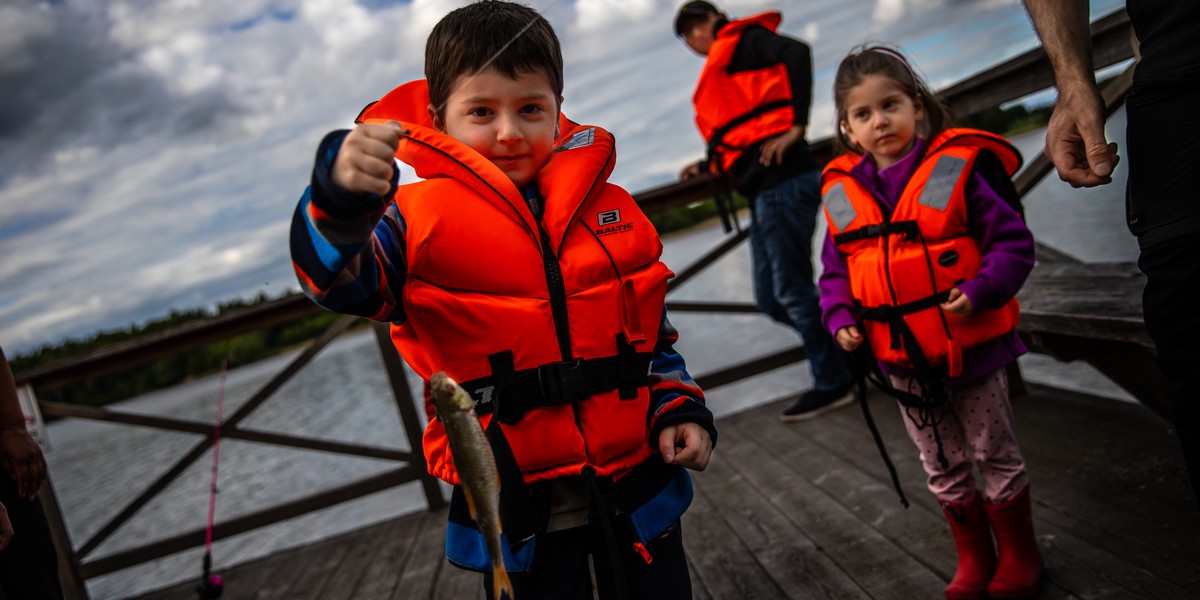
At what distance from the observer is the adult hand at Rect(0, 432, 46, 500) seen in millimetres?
2156

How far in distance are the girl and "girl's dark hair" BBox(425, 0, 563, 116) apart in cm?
115

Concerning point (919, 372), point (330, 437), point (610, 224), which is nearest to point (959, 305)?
point (919, 372)

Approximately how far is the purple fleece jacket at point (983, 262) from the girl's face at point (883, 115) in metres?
0.05

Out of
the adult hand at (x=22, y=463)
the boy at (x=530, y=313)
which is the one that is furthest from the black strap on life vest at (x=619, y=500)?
the adult hand at (x=22, y=463)

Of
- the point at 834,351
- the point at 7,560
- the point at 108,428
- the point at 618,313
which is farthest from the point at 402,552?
the point at 108,428

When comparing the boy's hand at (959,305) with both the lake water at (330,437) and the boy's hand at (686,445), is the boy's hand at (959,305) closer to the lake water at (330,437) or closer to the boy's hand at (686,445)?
the boy's hand at (686,445)

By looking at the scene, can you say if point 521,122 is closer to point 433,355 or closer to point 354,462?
point 433,355

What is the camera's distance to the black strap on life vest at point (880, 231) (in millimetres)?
2213

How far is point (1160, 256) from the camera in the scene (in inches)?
52.1

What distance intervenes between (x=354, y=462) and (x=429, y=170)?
6.36 m

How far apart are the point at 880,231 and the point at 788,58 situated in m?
1.97

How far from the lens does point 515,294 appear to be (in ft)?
4.85

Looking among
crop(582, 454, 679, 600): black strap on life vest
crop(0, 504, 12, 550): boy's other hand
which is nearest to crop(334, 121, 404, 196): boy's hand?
crop(582, 454, 679, 600): black strap on life vest

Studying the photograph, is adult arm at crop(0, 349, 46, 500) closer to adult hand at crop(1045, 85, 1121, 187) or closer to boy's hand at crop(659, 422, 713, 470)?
boy's hand at crop(659, 422, 713, 470)
